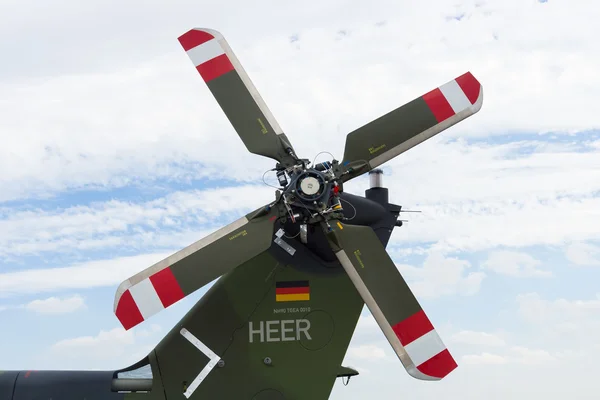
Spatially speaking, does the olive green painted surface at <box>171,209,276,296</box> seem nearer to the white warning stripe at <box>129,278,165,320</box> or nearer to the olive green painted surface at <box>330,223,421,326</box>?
the white warning stripe at <box>129,278,165,320</box>

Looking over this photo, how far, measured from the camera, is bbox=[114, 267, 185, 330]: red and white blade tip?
6.54 meters

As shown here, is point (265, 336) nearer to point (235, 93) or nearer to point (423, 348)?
point (423, 348)

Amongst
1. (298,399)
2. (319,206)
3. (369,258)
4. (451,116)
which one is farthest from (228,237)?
(451,116)

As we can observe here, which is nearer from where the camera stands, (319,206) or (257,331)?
(319,206)

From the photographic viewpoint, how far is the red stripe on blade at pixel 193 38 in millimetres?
7738

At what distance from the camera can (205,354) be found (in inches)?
305

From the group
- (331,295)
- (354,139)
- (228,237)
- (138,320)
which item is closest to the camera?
(138,320)

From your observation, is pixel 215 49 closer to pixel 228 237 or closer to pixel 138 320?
pixel 228 237

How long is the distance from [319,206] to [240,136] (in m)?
1.19

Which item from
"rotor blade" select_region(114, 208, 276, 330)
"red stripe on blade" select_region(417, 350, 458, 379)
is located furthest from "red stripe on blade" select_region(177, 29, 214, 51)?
"red stripe on blade" select_region(417, 350, 458, 379)

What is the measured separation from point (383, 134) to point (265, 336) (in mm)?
2655

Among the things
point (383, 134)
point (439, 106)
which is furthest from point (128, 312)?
point (439, 106)

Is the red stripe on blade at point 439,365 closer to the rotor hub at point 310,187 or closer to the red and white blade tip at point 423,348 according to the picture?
the red and white blade tip at point 423,348

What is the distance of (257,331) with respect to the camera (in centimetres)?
784
